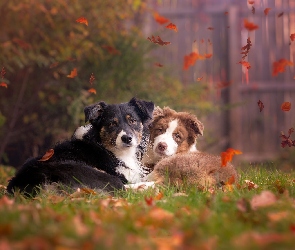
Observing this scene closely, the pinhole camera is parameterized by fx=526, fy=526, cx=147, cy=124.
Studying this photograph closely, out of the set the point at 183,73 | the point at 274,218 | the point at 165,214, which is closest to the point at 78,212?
the point at 165,214

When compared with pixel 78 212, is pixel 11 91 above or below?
above

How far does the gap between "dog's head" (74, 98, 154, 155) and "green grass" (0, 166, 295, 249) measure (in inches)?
38.3

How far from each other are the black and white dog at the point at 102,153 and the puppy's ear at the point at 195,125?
596 mm

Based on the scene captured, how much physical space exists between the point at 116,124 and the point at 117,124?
0.01 meters

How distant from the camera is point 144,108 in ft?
19.2

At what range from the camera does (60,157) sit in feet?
17.8

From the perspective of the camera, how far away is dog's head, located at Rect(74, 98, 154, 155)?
553 centimetres

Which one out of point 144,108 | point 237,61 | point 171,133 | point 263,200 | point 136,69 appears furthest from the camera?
point 237,61

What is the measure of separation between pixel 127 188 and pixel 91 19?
17.9 ft

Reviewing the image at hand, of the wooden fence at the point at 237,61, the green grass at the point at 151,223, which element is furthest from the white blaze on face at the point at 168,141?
the wooden fence at the point at 237,61

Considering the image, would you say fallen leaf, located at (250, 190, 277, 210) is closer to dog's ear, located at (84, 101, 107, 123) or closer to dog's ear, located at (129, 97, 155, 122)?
dog's ear, located at (129, 97, 155, 122)

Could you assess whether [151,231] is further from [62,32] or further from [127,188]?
[62,32]

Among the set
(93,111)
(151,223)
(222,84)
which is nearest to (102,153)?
(93,111)

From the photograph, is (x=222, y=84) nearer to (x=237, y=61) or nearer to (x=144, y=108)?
(x=237, y=61)
